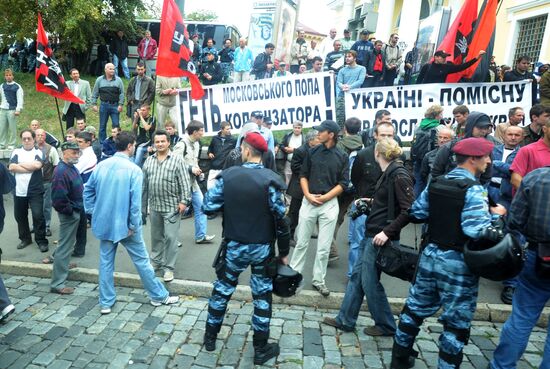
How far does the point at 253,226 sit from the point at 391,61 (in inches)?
388

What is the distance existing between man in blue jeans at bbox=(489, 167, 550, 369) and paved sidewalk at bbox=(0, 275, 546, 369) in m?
0.57

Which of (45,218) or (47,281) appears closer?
(47,281)

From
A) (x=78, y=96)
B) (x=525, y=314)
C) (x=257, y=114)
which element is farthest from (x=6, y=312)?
(x=78, y=96)

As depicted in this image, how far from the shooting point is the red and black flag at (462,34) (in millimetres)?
8461

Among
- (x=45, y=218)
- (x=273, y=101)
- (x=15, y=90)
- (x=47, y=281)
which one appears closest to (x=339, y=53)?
(x=273, y=101)

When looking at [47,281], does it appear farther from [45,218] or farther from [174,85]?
[174,85]

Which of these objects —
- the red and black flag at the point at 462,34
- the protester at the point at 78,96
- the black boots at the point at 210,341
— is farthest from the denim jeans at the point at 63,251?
the red and black flag at the point at 462,34

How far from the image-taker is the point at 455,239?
334 centimetres

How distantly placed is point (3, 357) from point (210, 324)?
6.06 feet

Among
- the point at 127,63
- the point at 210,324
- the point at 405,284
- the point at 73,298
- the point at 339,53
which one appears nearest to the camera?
the point at 210,324

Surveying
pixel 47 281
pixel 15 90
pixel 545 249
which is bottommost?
pixel 47 281

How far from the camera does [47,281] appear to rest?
575 cm

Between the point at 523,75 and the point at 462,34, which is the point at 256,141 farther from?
the point at 523,75

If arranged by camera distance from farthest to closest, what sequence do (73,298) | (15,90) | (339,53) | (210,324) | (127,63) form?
(127,63) < (339,53) < (15,90) < (73,298) < (210,324)
